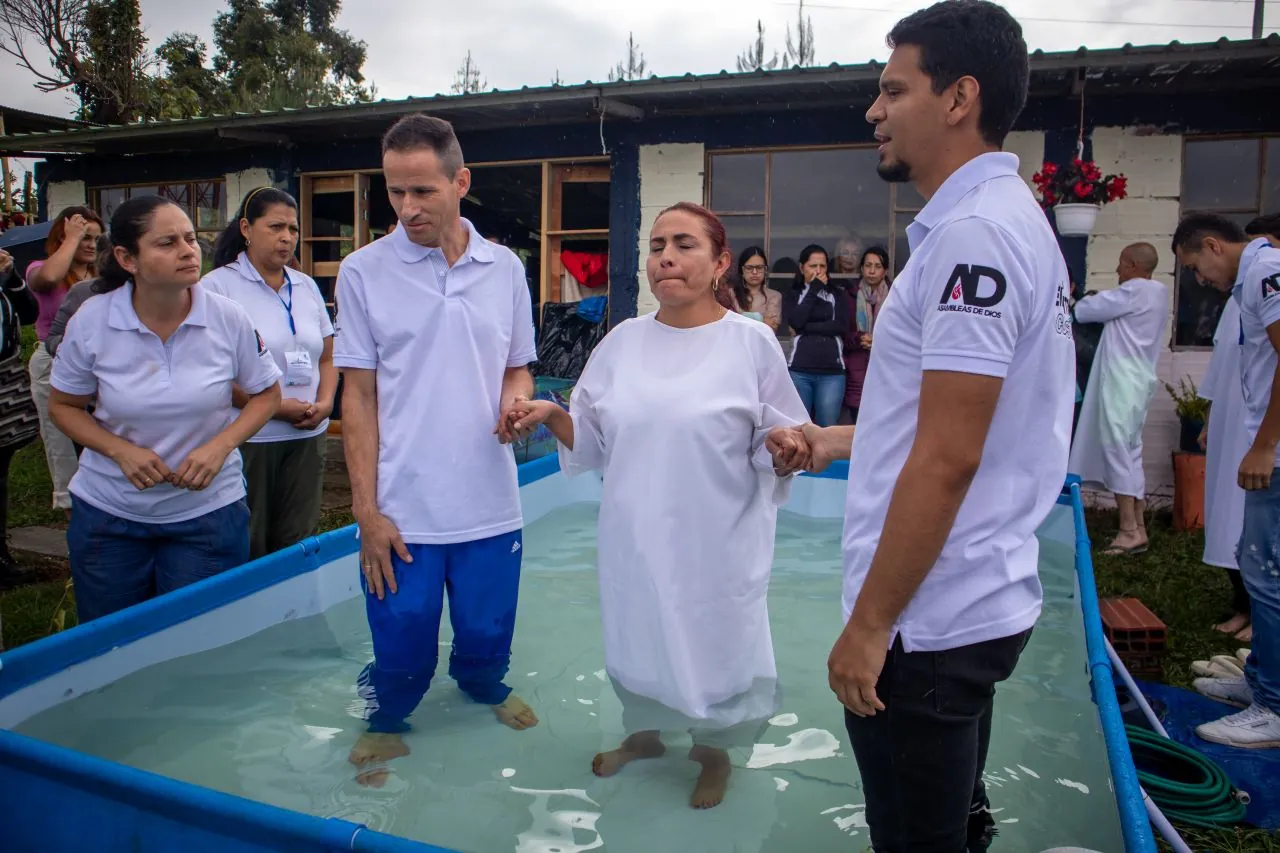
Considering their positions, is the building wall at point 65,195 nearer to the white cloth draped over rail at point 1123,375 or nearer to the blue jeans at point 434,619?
the blue jeans at point 434,619

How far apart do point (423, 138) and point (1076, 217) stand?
6.29 metres

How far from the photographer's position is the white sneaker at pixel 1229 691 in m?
3.84

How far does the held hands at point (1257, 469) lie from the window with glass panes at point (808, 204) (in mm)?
5640

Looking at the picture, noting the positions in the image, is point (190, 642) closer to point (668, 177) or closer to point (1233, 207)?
point (668, 177)

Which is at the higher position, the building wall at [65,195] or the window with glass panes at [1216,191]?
the building wall at [65,195]

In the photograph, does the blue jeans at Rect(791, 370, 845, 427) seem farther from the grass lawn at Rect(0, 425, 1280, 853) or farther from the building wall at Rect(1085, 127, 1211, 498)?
the building wall at Rect(1085, 127, 1211, 498)

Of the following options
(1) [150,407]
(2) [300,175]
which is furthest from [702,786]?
(2) [300,175]

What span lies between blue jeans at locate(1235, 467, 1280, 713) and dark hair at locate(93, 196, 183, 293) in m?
4.14

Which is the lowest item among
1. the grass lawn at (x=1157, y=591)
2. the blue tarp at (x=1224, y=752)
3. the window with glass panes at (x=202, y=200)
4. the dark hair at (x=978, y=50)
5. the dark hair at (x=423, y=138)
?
the blue tarp at (x=1224, y=752)

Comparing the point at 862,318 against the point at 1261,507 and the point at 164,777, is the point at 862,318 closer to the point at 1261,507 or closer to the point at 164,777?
the point at 1261,507

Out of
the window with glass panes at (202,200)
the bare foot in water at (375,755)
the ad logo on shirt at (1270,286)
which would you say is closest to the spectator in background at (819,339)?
the ad logo on shirt at (1270,286)

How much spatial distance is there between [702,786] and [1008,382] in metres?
1.83

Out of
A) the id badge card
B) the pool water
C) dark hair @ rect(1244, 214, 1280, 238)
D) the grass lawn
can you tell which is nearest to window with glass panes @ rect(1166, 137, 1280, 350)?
the grass lawn

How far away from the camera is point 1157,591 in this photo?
5344 mm
